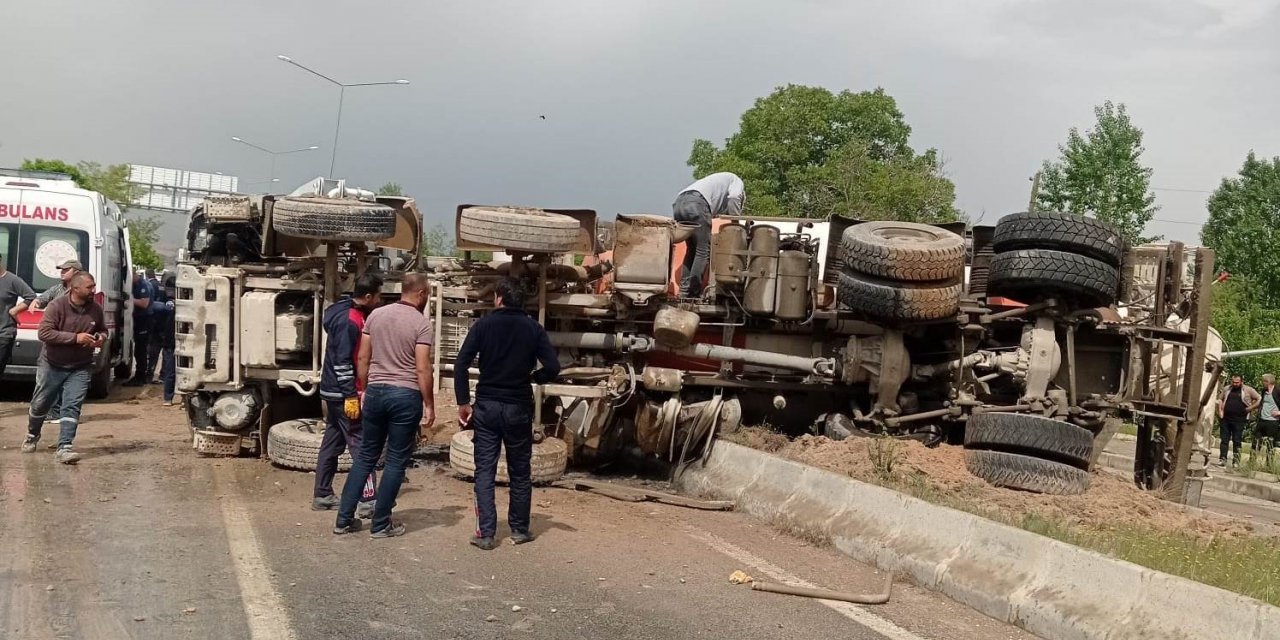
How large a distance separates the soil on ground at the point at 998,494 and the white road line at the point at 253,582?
12.5 feet

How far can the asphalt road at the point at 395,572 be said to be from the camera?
5.25 metres

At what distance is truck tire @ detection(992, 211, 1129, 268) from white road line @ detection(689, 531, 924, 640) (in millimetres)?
3384

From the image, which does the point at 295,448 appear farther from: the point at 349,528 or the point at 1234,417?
the point at 1234,417

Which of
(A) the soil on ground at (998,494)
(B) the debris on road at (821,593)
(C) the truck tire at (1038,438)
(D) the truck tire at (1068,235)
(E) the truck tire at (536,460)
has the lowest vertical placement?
(B) the debris on road at (821,593)

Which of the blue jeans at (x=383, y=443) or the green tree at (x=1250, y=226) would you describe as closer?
the blue jeans at (x=383, y=443)

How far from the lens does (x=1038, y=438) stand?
7.98 m

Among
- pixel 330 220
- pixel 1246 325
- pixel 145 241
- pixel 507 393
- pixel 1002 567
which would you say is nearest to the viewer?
pixel 1002 567

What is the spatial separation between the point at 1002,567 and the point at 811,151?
3533 cm

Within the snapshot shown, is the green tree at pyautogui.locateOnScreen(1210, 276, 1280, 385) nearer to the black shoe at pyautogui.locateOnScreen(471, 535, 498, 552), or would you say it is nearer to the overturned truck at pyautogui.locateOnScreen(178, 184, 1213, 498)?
the overturned truck at pyautogui.locateOnScreen(178, 184, 1213, 498)

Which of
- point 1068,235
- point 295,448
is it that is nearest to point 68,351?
point 295,448

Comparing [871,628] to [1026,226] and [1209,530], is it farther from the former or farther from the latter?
[1026,226]

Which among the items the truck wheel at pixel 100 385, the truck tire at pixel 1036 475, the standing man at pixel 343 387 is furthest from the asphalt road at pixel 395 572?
the truck wheel at pixel 100 385

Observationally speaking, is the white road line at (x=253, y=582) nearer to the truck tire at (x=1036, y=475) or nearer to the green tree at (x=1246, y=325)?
the truck tire at (x=1036, y=475)

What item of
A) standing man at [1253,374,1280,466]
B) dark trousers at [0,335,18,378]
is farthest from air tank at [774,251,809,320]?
standing man at [1253,374,1280,466]
